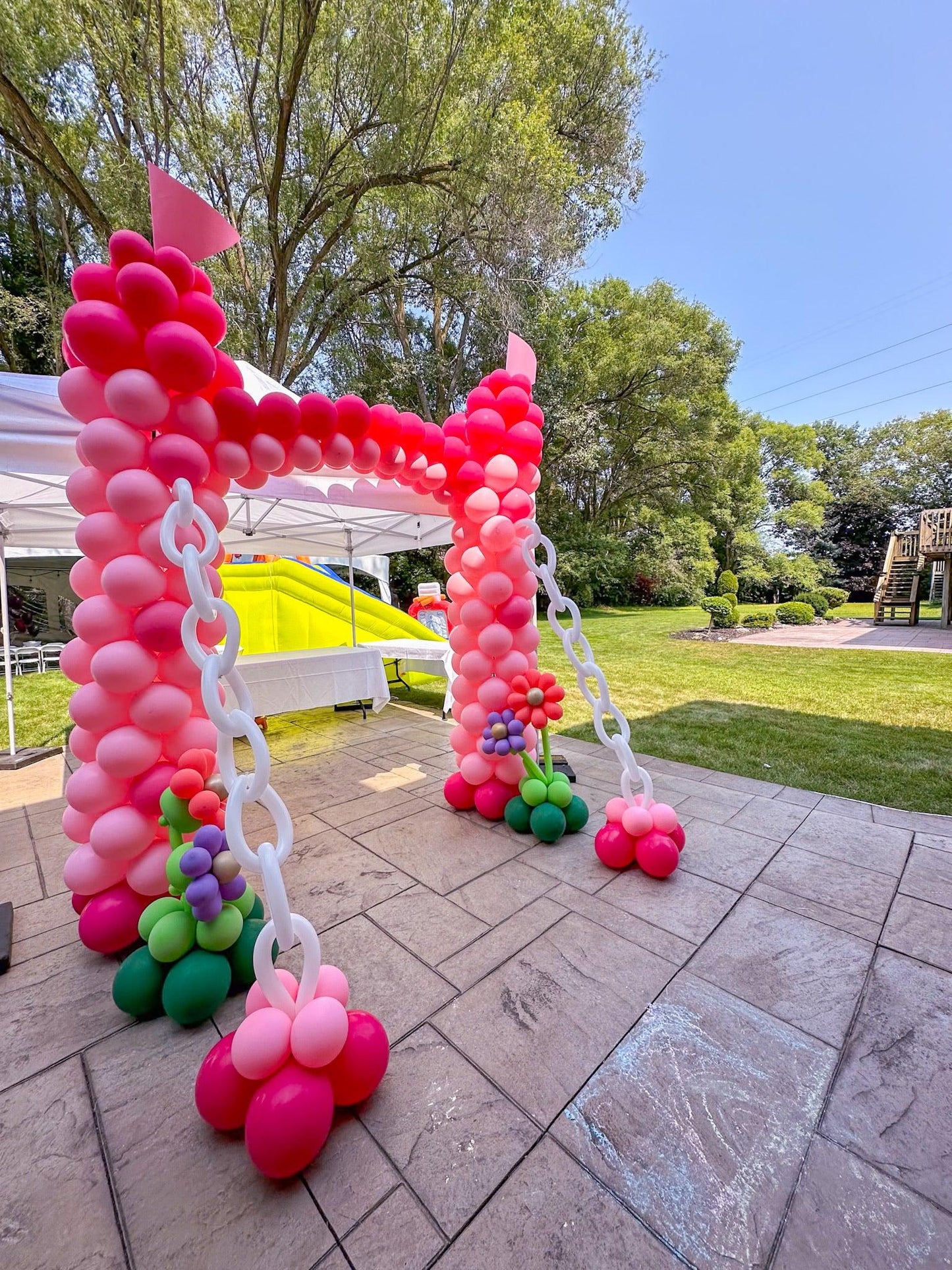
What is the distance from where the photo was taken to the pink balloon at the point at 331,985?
1565 millimetres

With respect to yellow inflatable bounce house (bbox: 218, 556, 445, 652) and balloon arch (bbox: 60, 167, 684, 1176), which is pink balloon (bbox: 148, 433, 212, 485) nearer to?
balloon arch (bbox: 60, 167, 684, 1176)

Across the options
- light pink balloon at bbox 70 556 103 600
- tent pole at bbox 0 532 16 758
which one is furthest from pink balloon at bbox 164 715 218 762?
tent pole at bbox 0 532 16 758

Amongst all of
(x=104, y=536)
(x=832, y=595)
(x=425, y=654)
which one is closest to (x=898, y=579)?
(x=832, y=595)

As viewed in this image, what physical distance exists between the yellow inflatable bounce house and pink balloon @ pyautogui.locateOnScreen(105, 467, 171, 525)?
18.3ft

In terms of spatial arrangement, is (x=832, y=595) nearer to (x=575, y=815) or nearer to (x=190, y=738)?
(x=575, y=815)

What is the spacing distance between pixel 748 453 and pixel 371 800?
2071cm

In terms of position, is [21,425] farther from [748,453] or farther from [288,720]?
[748,453]

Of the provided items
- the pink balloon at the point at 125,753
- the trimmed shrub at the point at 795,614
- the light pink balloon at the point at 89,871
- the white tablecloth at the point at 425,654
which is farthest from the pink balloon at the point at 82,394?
→ the trimmed shrub at the point at 795,614

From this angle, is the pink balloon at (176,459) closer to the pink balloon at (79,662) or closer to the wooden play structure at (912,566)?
the pink balloon at (79,662)

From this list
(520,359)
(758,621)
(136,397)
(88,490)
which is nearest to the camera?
(136,397)

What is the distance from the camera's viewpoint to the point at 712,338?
60.2ft

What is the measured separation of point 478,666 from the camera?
3441 millimetres

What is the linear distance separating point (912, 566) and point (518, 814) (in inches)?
786

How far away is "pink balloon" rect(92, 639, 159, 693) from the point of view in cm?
200
